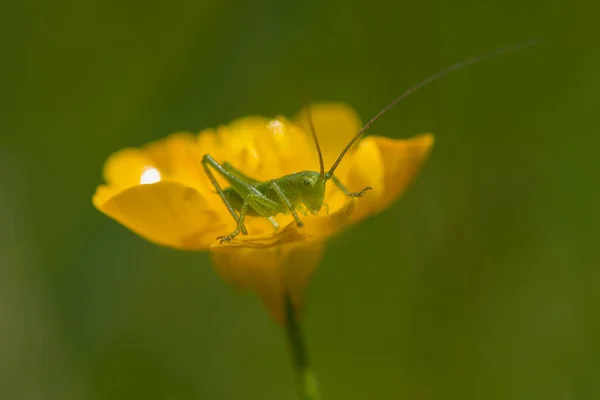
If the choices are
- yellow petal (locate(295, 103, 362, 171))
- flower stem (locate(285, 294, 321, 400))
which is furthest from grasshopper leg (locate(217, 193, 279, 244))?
yellow petal (locate(295, 103, 362, 171))

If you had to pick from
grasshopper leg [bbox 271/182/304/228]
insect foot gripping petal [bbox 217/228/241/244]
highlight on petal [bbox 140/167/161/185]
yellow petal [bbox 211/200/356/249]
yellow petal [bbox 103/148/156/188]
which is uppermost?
yellow petal [bbox 103/148/156/188]

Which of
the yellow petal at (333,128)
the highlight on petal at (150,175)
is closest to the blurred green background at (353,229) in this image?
the yellow petal at (333,128)

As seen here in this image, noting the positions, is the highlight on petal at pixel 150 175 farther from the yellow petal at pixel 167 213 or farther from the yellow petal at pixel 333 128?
the yellow petal at pixel 333 128

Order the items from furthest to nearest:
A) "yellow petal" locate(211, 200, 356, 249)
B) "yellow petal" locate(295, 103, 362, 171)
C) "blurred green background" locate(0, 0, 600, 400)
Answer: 1. "blurred green background" locate(0, 0, 600, 400)
2. "yellow petal" locate(295, 103, 362, 171)
3. "yellow petal" locate(211, 200, 356, 249)

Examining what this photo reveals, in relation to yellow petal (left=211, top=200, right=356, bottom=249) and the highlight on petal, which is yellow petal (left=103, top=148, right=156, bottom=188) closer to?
the highlight on petal

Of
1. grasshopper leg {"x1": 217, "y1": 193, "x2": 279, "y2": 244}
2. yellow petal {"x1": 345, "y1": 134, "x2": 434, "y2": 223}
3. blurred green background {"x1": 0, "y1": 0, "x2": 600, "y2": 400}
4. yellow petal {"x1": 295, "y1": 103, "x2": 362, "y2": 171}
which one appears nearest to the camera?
yellow petal {"x1": 345, "y1": 134, "x2": 434, "y2": 223}
